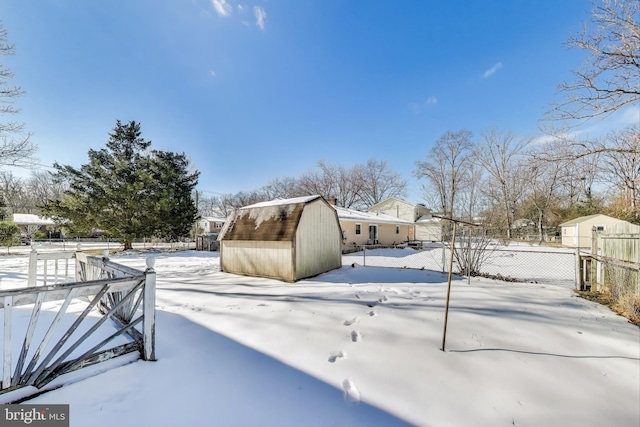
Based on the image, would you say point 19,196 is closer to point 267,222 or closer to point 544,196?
point 267,222

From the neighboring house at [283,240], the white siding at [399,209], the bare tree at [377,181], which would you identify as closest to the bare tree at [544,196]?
the white siding at [399,209]

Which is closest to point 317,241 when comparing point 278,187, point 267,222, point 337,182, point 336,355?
point 267,222

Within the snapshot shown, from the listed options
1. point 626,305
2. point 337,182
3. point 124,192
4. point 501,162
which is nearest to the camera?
point 626,305

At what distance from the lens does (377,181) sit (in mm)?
38281

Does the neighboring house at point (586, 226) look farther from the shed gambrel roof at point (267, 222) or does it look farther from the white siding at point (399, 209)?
the shed gambrel roof at point (267, 222)

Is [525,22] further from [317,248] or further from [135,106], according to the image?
[135,106]

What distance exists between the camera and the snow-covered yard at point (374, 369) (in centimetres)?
212

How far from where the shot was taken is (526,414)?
2.17 metres

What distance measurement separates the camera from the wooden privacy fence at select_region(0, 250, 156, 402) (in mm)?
2156

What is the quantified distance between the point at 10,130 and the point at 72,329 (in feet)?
50.3

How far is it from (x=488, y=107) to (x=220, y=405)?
16870 millimetres

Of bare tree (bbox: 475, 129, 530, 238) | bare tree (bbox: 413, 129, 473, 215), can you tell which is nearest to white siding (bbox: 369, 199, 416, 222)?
bare tree (bbox: 413, 129, 473, 215)

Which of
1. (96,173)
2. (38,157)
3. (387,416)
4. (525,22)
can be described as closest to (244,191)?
(96,173)

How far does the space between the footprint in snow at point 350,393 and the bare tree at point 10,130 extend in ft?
56.6
